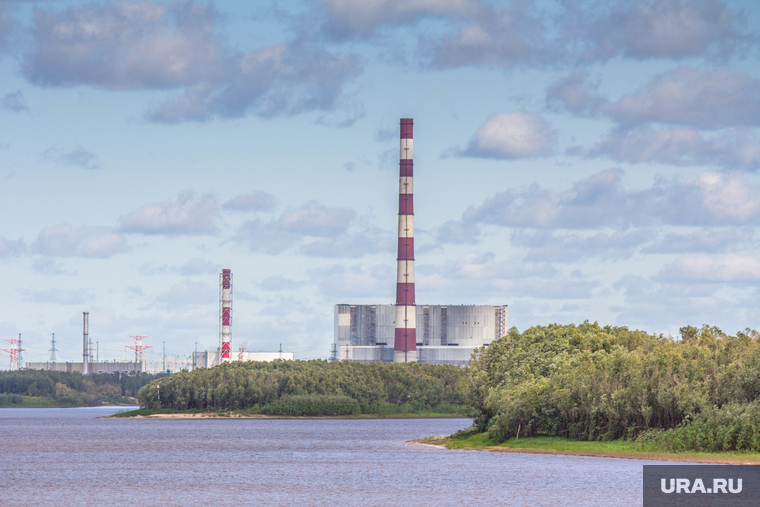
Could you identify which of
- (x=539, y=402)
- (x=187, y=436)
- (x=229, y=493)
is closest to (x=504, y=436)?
(x=539, y=402)

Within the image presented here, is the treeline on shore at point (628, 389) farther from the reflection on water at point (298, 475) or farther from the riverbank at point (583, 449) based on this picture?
the reflection on water at point (298, 475)

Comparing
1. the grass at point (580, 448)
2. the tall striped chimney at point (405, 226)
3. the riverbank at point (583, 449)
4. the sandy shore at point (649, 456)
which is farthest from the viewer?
the tall striped chimney at point (405, 226)

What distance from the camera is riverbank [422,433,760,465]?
72.9 metres

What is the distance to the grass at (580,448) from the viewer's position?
73.4m

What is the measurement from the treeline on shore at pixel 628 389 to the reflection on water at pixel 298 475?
175 inches

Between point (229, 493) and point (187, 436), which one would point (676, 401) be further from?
point (187, 436)

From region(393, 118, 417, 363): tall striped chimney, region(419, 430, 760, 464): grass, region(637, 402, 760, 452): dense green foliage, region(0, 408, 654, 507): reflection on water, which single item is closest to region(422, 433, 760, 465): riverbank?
region(419, 430, 760, 464): grass

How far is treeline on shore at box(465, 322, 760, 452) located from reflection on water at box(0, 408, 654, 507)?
445cm

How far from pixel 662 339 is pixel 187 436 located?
6241 centimetres

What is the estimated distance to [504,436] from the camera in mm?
95375

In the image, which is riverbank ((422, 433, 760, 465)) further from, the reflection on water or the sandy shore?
the reflection on water

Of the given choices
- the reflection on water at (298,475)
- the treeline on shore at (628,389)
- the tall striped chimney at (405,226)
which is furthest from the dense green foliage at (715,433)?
the tall striped chimney at (405,226)

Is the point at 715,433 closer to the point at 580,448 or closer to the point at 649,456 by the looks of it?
the point at 649,456

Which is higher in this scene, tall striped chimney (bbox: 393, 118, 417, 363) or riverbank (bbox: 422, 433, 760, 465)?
tall striped chimney (bbox: 393, 118, 417, 363)
